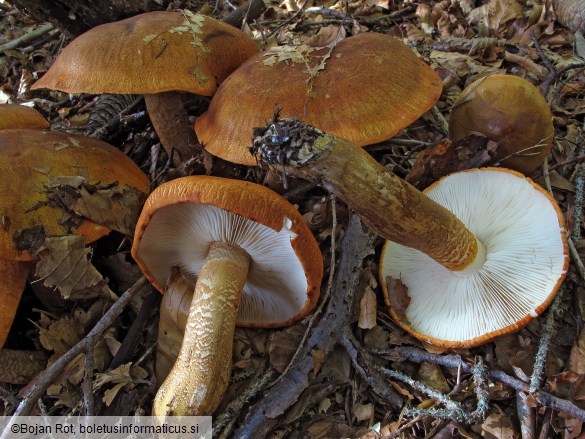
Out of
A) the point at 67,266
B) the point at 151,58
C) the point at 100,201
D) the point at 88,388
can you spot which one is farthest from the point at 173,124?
the point at 88,388

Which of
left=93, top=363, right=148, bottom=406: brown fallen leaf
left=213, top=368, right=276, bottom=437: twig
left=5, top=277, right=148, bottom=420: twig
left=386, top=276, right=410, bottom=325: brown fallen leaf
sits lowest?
left=213, top=368, right=276, bottom=437: twig

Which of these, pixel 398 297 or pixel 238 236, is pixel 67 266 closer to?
pixel 238 236

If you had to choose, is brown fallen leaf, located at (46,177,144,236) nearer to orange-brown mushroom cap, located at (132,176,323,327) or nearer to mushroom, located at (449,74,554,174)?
orange-brown mushroom cap, located at (132,176,323,327)

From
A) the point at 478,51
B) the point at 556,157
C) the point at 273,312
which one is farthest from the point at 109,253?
the point at 478,51

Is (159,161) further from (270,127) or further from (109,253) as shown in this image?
(270,127)

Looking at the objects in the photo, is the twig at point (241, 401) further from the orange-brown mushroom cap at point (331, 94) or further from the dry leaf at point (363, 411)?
the orange-brown mushroom cap at point (331, 94)

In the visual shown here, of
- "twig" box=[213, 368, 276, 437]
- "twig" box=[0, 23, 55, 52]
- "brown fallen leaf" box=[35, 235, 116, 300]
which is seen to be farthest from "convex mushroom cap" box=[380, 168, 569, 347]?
"twig" box=[0, 23, 55, 52]
